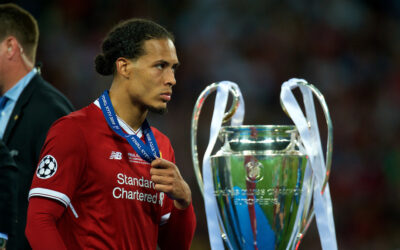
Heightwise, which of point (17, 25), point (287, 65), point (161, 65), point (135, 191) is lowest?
point (135, 191)

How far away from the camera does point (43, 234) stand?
2.18 meters

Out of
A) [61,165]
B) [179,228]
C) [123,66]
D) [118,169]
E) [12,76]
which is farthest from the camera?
[12,76]

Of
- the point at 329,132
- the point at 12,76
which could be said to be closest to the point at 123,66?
the point at 329,132

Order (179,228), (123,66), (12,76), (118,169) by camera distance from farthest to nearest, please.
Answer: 1. (12,76)
2. (179,228)
3. (123,66)
4. (118,169)

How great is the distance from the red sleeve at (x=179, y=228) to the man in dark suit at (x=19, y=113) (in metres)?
0.61

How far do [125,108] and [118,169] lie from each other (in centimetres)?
25

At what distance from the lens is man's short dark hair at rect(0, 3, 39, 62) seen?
11.2 ft

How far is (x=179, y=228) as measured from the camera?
2.60m

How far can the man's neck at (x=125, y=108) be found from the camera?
2.51m

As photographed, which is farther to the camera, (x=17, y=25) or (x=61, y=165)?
(x=17, y=25)

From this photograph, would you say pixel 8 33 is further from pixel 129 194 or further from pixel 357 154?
pixel 357 154

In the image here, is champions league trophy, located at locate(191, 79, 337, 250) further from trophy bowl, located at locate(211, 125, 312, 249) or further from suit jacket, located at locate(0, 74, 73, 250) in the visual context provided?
suit jacket, located at locate(0, 74, 73, 250)

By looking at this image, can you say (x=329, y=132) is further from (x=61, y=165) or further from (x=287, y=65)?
(x=287, y=65)

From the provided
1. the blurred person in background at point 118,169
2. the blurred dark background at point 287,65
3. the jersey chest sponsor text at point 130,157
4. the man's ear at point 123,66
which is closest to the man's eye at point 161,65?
the blurred person in background at point 118,169
